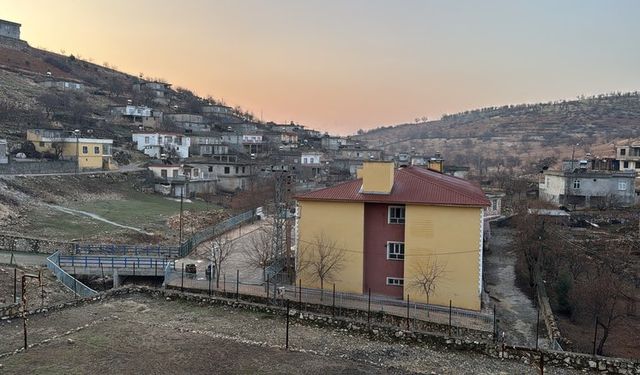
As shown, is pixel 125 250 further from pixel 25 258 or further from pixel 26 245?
pixel 26 245

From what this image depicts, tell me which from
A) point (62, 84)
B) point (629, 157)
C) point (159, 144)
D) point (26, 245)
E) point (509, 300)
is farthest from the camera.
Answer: point (62, 84)

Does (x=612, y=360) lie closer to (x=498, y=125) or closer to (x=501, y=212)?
(x=501, y=212)

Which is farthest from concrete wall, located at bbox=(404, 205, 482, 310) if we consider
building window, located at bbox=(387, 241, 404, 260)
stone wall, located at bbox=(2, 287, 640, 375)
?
stone wall, located at bbox=(2, 287, 640, 375)

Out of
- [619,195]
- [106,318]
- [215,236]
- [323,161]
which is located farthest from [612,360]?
[323,161]

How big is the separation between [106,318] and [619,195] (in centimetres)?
5581

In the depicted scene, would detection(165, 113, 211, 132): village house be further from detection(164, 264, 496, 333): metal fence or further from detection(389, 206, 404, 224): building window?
detection(389, 206, 404, 224): building window

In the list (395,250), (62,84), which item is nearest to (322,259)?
(395,250)

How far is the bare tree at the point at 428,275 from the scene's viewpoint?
2406cm

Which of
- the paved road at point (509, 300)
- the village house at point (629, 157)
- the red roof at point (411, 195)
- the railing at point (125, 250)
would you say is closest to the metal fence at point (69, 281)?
the railing at point (125, 250)

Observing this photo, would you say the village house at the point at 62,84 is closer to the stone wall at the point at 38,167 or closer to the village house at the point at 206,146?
the village house at the point at 206,146

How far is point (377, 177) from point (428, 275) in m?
5.09

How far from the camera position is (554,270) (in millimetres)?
31969

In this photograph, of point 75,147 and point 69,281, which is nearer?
point 69,281

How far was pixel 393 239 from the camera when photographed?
2505 cm
